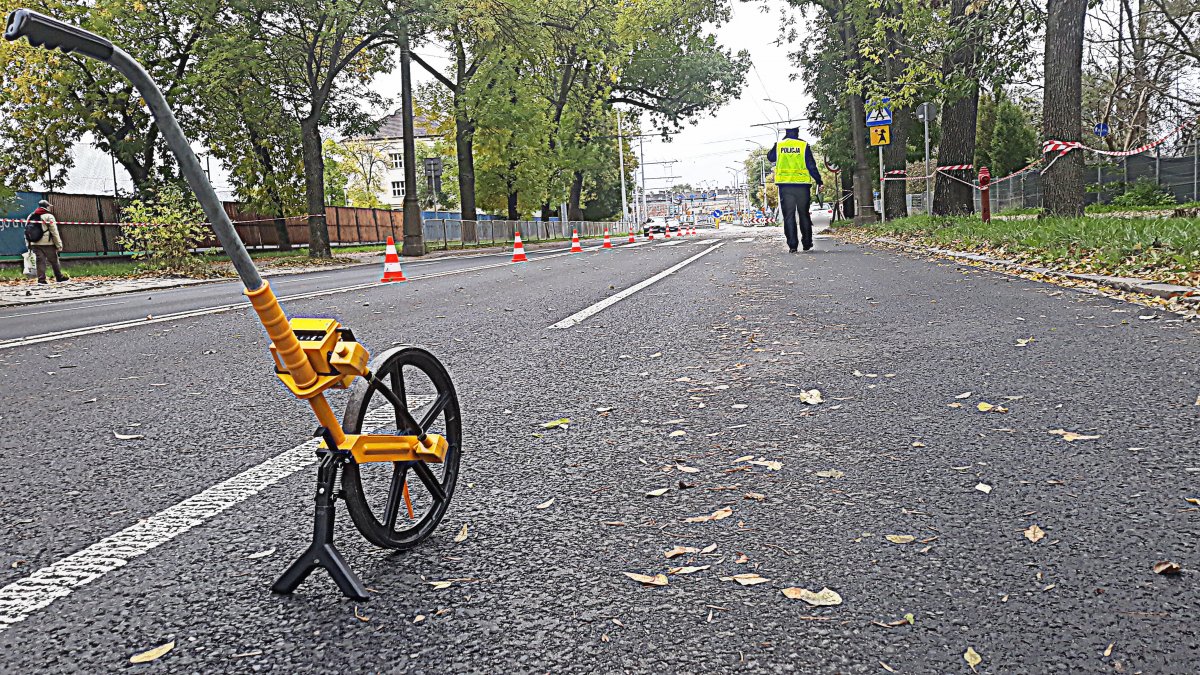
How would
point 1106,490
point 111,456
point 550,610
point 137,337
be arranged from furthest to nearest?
point 137,337, point 111,456, point 1106,490, point 550,610

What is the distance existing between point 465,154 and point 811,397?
34030 mm

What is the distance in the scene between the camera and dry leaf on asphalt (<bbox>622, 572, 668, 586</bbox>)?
2.45 metres

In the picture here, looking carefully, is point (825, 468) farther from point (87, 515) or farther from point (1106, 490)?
point (87, 515)

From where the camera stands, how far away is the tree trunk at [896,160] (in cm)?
2805

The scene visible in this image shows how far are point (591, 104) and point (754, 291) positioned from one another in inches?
1456

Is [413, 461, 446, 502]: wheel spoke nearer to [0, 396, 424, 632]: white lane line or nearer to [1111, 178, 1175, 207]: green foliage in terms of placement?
[0, 396, 424, 632]: white lane line

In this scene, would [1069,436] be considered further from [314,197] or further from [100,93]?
[100,93]

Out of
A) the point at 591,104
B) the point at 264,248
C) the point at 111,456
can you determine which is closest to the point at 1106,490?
the point at 111,456

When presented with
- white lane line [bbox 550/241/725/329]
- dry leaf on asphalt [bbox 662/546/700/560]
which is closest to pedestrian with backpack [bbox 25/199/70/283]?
white lane line [bbox 550/241/725/329]

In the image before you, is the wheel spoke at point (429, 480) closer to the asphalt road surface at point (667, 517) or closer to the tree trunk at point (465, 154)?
the asphalt road surface at point (667, 517)

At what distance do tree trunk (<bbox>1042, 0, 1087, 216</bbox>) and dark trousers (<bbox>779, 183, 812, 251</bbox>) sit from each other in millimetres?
4007

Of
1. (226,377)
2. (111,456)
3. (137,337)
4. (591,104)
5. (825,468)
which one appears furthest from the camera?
(591,104)

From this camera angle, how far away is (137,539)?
284 cm

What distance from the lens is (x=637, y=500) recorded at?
312 cm
